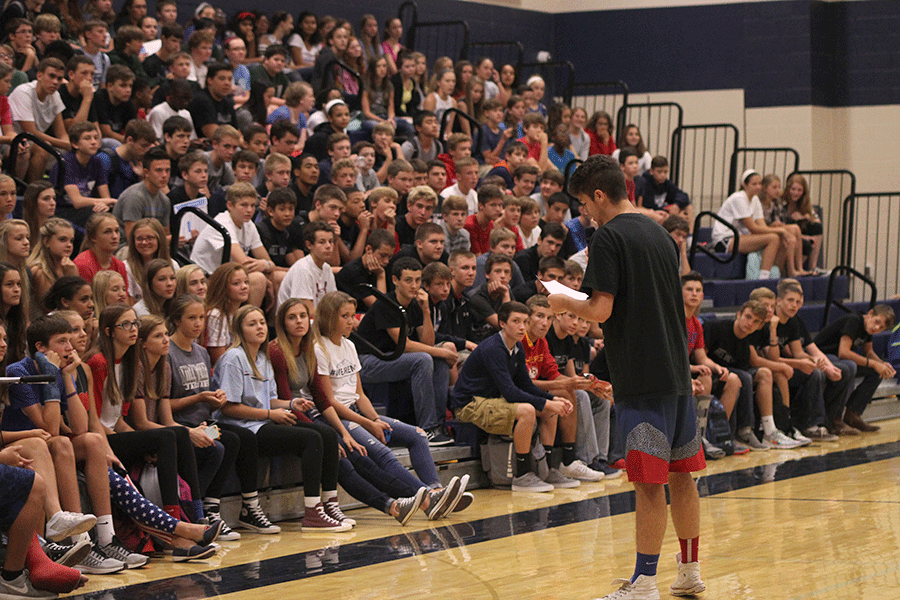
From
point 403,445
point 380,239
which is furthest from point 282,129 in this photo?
point 403,445

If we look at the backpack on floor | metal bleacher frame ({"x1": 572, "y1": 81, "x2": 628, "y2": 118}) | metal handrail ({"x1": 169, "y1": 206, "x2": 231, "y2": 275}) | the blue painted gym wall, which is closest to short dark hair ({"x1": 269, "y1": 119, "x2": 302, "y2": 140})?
metal handrail ({"x1": 169, "y1": 206, "x2": 231, "y2": 275})

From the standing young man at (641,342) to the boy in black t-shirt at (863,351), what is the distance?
19.1ft

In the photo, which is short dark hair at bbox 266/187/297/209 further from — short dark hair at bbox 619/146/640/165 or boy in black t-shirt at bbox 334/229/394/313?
short dark hair at bbox 619/146/640/165

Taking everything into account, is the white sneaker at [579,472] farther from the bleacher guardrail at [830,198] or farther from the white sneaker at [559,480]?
the bleacher guardrail at [830,198]

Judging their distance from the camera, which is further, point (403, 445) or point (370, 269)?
point (370, 269)

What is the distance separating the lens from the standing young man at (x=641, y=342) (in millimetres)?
4336

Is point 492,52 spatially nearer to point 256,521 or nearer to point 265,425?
point 265,425

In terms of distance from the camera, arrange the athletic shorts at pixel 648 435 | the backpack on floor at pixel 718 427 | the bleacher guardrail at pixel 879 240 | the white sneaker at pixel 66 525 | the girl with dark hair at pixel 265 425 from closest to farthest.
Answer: the athletic shorts at pixel 648 435 < the white sneaker at pixel 66 525 < the girl with dark hair at pixel 265 425 < the backpack on floor at pixel 718 427 < the bleacher guardrail at pixel 879 240

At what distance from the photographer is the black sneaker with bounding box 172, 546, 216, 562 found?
211 inches

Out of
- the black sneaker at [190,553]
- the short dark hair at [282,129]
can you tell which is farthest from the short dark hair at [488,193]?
the black sneaker at [190,553]

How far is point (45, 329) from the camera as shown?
17.0ft

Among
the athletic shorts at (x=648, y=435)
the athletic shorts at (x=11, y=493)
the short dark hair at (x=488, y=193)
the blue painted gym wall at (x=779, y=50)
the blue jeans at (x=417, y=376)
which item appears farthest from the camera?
the blue painted gym wall at (x=779, y=50)

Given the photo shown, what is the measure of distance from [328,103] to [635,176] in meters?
3.38

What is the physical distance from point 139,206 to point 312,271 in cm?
121
